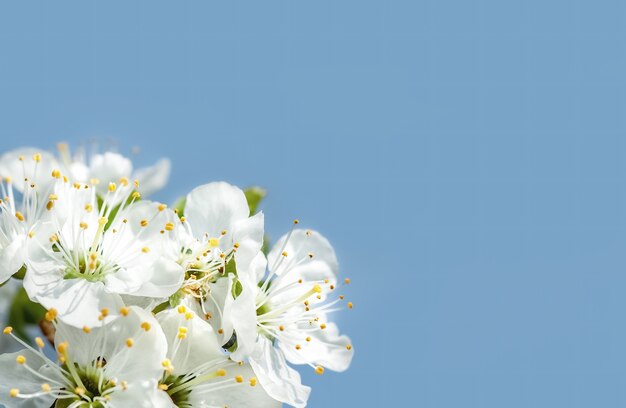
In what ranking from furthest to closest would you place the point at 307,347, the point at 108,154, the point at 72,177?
the point at 108,154 < the point at 72,177 < the point at 307,347

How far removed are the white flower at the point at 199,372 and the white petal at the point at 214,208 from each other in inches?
11.3

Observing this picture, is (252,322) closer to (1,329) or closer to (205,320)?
(205,320)

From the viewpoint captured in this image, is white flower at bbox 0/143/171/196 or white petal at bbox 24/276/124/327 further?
white flower at bbox 0/143/171/196

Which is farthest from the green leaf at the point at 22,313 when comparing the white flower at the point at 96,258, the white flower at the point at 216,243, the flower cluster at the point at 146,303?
the white flower at the point at 216,243

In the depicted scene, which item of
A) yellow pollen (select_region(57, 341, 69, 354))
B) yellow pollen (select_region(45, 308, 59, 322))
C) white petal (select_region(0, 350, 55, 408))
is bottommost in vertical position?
white petal (select_region(0, 350, 55, 408))

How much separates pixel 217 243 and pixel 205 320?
19 centimetres

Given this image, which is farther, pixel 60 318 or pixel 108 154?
pixel 108 154

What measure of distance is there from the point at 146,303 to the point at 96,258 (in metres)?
0.16

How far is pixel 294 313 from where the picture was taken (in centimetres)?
212

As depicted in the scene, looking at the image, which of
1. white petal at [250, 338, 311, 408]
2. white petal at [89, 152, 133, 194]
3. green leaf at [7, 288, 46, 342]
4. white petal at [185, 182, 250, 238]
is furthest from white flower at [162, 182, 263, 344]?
white petal at [89, 152, 133, 194]

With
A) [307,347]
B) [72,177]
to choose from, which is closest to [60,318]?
[307,347]

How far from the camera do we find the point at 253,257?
1868mm

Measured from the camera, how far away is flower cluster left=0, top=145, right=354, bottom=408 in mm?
1729

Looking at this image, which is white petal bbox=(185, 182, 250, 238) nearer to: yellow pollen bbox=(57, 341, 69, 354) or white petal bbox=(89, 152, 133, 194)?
yellow pollen bbox=(57, 341, 69, 354)
